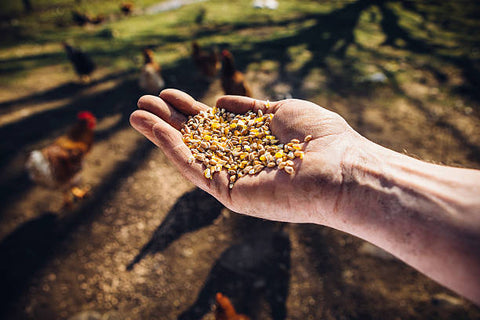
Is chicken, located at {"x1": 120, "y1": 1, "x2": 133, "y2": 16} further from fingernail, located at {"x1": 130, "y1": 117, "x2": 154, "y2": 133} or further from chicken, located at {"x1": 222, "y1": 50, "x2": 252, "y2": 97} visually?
fingernail, located at {"x1": 130, "y1": 117, "x2": 154, "y2": 133}

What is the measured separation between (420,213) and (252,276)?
2518mm

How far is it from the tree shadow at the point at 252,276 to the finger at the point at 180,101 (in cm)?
217

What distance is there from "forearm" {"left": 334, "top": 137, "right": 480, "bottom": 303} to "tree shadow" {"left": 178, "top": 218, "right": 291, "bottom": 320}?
1773 millimetres

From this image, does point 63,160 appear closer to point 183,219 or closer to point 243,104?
point 183,219

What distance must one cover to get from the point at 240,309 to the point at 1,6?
17.6 meters

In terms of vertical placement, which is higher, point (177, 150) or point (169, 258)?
point (177, 150)

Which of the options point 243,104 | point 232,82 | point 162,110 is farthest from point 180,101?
point 232,82

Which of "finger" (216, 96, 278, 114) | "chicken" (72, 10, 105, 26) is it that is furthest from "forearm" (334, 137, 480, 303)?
"chicken" (72, 10, 105, 26)

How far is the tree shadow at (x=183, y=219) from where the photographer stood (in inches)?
155

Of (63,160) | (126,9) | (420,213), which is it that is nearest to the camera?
(420,213)

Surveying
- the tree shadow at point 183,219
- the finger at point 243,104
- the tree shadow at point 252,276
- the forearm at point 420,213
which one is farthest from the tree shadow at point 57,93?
the forearm at point 420,213

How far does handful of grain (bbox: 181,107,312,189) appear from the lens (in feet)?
8.32

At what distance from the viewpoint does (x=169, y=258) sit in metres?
3.80

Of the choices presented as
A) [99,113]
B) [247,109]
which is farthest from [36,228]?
[247,109]
